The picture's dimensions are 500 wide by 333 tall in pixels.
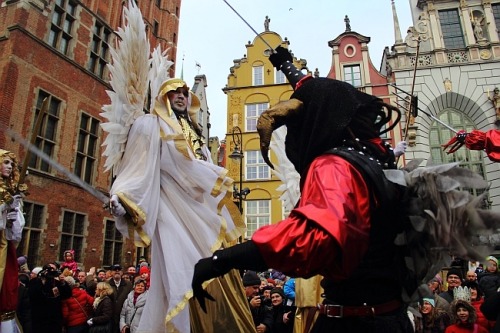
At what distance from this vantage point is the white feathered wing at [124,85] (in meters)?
3.87

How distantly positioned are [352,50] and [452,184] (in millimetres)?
22913

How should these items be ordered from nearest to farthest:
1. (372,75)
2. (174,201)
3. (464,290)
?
1. (174,201)
2. (464,290)
3. (372,75)

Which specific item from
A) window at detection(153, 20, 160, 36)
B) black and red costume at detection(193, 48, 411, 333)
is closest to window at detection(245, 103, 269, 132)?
window at detection(153, 20, 160, 36)

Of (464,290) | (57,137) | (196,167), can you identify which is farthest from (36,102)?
(464,290)

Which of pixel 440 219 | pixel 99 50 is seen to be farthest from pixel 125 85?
pixel 99 50

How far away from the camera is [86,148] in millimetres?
16297

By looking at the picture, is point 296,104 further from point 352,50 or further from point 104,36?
point 352,50

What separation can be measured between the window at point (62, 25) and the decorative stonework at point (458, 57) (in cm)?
1833

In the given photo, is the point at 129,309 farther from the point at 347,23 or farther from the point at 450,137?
the point at 347,23

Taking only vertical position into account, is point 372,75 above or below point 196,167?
above

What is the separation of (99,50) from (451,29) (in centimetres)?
1827

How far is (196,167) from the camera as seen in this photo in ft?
12.9

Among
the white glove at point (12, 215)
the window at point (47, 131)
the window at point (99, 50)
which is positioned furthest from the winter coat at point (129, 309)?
the window at point (99, 50)

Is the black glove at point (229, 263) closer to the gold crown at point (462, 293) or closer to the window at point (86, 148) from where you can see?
the gold crown at point (462, 293)
